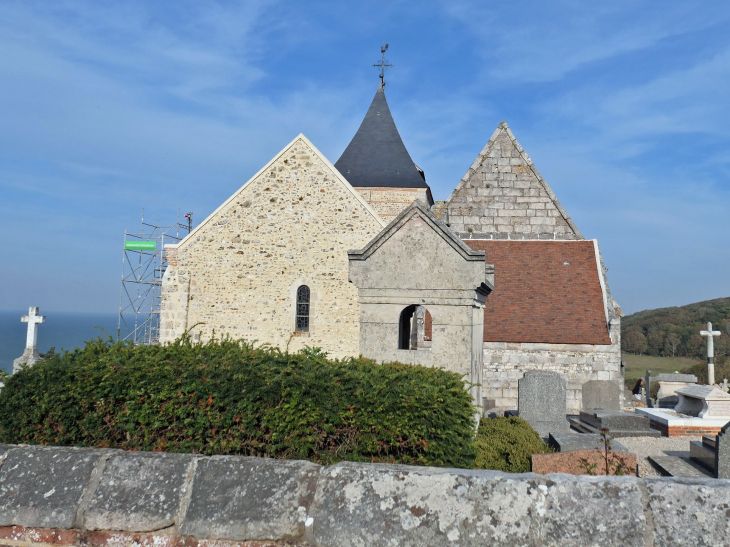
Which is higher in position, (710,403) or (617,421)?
(710,403)

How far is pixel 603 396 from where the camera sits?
37.3 ft

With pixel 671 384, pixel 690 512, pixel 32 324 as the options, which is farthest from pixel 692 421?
pixel 32 324

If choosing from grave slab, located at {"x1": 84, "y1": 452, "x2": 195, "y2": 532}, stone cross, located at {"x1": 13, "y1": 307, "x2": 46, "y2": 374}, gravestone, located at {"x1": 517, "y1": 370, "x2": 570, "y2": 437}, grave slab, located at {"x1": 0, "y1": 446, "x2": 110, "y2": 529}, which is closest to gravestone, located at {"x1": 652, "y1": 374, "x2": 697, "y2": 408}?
gravestone, located at {"x1": 517, "y1": 370, "x2": 570, "y2": 437}

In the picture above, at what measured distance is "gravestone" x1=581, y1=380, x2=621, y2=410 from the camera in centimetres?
1134

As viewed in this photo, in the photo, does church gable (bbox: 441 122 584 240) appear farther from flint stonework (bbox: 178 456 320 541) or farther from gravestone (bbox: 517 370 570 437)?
flint stonework (bbox: 178 456 320 541)

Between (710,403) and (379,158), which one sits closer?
(710,403)

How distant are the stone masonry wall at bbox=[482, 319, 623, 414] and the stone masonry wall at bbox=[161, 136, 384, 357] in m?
4.17

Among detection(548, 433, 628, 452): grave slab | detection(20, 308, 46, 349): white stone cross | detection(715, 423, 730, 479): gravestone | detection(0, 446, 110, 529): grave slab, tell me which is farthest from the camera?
detection(20, 308, 46, 349): white stone cross

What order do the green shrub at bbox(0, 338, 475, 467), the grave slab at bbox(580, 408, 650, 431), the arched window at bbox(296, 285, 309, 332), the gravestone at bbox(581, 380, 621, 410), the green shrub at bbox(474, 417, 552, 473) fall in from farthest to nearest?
the arched window at bbox(296, 285, 309, 332) < the gravestone at bbox(581, 380, 621, 410) < the grave slab at bbox(580, 408, 650, 431) < the green shrub at bbox(474, 417, 552, 473) < the green shrub at bbox(0, 338, 475, 467)

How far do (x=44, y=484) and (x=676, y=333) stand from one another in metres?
48.1

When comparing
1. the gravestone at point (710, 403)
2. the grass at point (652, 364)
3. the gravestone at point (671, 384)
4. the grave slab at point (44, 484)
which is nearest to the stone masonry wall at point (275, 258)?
the gravestone at point (710, 403)

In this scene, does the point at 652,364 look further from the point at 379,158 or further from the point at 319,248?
the point at 319,248

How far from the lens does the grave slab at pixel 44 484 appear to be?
2.48 m

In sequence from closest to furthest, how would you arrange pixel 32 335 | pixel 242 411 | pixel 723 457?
pixel 242 411, pixel 723 457, pixel 32 335
